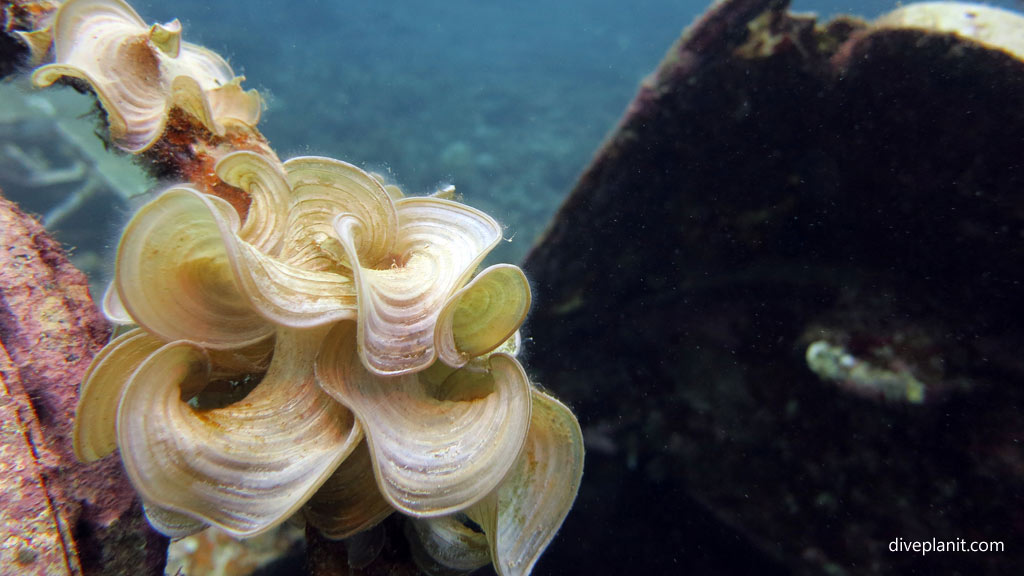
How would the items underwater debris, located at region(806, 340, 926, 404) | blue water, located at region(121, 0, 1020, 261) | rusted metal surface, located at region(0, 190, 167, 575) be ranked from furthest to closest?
blue water, located at region(121, 0, 1020, 261) < underwater debris, located at region(806, 340, 926, 404) < rusted metal surface, located at region(0, 190, 167, 575)

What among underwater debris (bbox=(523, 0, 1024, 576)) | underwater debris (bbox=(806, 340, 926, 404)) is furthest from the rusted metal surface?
underwater debris (bbox=(806, 340, 926, 404))

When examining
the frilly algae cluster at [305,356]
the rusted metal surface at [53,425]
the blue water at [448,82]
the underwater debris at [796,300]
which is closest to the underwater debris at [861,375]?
the underwater debris at [796,300]

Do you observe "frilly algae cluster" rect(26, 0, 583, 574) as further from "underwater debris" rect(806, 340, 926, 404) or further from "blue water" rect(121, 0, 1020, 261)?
"underwater debris" rect(806, 340, 926, 404)

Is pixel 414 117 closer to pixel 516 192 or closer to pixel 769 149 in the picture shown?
pixel 516 192

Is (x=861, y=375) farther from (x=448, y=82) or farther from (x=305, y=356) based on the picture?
(x=448, y=82)

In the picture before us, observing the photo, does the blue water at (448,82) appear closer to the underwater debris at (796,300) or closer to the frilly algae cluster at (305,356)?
the frilly algae cluster at (305,356)

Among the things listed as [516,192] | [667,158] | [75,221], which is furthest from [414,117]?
[667,158]
